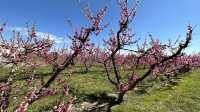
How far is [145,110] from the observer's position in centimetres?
2423

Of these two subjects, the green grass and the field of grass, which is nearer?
the field of grass

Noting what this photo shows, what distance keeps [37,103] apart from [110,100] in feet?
18.5

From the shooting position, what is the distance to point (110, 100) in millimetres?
27062

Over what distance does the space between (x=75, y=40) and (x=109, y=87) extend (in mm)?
13295

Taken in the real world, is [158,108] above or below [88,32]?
below

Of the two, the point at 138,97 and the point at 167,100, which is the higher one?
the point at 138,97

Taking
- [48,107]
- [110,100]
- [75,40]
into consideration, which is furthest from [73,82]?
[75,40]

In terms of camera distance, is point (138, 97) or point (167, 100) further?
point (138, 97)

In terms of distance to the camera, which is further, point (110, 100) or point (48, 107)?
point (110, 100)

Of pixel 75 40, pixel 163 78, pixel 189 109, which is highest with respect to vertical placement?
pixel 75 40

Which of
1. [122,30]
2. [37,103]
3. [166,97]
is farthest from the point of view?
[166,97]

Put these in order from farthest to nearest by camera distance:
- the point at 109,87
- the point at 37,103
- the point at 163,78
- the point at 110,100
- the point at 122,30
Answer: the point at 163,78 < the point at 109,87 < the point at 110,100 < the point at 37,103 < the point at 122,30

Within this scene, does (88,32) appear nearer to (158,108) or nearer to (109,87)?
(158,108)

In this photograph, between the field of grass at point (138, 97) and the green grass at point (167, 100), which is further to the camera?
the green grass at point (167, 100)
